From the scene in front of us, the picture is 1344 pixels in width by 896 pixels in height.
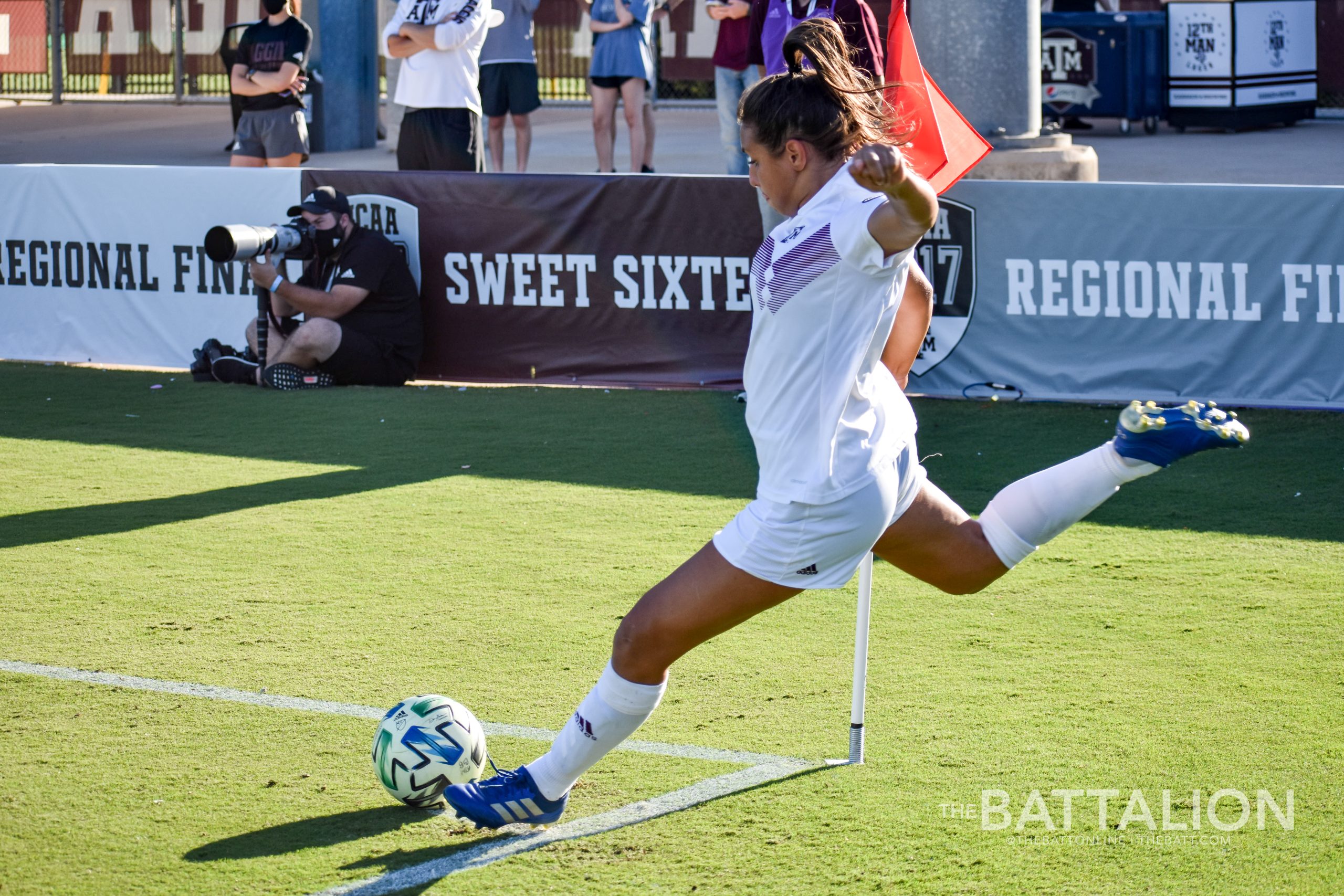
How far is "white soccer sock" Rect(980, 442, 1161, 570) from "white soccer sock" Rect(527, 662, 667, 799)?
97 centimetres

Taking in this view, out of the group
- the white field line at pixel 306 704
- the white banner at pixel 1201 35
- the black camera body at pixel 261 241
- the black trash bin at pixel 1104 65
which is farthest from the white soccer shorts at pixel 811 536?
the white banner at pixel 1201 35

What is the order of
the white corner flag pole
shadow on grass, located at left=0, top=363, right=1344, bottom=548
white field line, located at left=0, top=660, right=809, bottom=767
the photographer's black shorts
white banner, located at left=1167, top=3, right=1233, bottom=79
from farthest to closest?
1. white banner, located at left=1167, top=3, right=1233, bottom=79
2. the photographer's black shorts
3. shadow on grass, located at left=0, top=363, right=1344, bottom=548
4. white field line, located at left=0, top=660, right=809, bottom=767
5. the white corner flag pole

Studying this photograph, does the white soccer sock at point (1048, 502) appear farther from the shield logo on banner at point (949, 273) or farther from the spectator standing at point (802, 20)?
the shield logo on banner at point (949, 273)

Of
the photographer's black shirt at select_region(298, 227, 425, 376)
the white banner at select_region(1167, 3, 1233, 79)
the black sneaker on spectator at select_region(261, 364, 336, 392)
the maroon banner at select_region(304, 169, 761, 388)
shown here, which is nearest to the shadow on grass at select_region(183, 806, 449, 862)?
the maroon banner at select_region(304, 169, 761, 388)

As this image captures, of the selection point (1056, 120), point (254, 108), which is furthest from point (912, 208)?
point (1056, 120)

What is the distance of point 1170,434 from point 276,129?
9886 millimetres

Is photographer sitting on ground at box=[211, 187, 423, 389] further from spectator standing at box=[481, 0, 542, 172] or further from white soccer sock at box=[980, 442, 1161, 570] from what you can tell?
white soccer sock at box=[980, 442, 1161, 570]

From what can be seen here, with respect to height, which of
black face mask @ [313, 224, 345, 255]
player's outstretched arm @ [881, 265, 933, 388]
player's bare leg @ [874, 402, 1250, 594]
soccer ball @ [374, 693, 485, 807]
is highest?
black face mask @ [313, 224, 345, 255]

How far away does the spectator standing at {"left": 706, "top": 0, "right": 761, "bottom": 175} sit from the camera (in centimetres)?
1091

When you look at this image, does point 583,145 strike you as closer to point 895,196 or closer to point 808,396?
point 808,396

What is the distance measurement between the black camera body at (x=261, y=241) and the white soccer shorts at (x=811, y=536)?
627 centimetres

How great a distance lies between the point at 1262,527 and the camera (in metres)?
6.45

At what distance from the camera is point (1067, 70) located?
1869cm

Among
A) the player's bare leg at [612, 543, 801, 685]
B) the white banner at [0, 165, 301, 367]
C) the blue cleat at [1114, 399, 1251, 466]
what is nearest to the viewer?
the player's bare leg at [612, 543, 801, 685]
